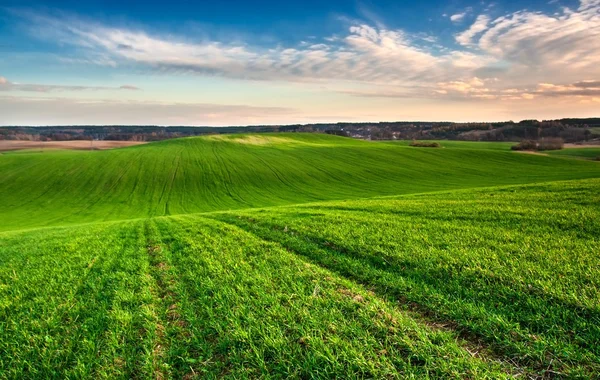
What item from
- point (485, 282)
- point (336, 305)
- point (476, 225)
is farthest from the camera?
point (476, 225)

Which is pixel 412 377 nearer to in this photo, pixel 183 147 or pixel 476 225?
pixel 476 225

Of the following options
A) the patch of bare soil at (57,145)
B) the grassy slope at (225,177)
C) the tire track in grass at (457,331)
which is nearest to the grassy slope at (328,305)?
the tire track in grass at (457,331)

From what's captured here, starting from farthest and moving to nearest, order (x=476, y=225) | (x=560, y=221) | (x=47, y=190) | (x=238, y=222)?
1. (x=47, y=190)
2. (x=238, y=222)
3. (x=476, y=225)
4. (x=560, y=221)

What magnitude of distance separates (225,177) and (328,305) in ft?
189

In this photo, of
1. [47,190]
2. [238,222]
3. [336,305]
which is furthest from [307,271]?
[47,190]

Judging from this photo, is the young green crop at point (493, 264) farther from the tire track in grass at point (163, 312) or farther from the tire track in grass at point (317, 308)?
the tire track in grass at point (163, 312)

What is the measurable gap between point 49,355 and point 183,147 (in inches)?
3592

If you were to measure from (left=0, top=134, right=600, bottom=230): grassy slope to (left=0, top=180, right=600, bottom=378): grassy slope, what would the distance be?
35018 millimetres

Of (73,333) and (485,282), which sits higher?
(485,282)

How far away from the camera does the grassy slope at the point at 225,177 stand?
47.2m

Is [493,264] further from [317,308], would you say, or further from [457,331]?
[317,308]

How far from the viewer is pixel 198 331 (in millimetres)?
5703

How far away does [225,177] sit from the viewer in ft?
202

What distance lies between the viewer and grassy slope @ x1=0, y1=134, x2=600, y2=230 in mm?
47156
